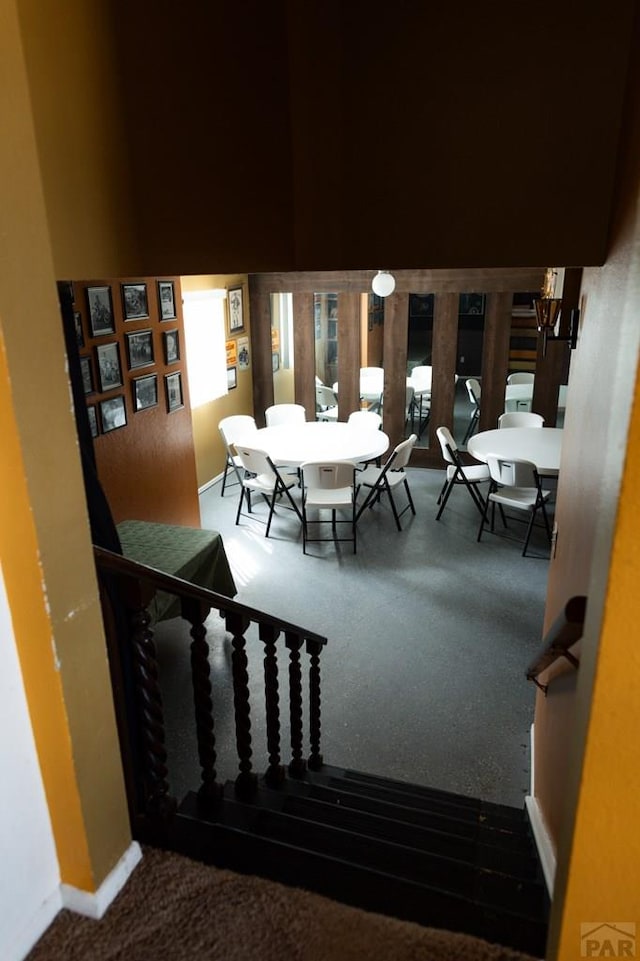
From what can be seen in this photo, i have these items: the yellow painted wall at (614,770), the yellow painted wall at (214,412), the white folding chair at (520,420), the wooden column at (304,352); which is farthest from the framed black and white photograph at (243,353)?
the yellow painted wall at (614,770)

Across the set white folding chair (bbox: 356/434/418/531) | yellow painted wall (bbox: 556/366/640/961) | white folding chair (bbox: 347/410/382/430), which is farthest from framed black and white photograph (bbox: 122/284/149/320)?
yellow painted wall (bbox: 556/366/640/961)

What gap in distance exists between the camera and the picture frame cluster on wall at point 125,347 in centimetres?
421

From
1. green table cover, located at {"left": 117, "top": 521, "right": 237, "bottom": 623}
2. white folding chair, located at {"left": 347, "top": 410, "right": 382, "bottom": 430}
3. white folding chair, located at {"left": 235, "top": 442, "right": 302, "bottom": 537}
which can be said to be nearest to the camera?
green table cover, located at {"left": 117, "top": 521, "right": 237, "bottom": 623}

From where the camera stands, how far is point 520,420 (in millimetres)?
6504

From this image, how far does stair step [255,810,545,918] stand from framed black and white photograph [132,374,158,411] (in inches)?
138

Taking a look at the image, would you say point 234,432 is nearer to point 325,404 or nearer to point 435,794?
point 325,404

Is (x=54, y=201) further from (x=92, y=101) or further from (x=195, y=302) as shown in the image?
(x=195, y=302)

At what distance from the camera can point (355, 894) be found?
1.54 meters

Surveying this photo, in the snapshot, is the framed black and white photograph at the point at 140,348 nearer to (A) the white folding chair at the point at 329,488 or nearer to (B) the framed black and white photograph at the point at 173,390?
(B) the framed black and white photograph at the point at 173,390

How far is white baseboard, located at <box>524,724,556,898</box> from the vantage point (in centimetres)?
183

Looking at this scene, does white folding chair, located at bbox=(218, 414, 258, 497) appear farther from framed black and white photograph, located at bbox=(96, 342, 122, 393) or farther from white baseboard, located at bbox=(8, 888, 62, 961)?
white baseboard, located at bbox=(8, 888, 62, 961)

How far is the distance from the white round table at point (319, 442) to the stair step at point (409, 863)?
368cm

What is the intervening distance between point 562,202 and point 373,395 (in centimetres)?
545

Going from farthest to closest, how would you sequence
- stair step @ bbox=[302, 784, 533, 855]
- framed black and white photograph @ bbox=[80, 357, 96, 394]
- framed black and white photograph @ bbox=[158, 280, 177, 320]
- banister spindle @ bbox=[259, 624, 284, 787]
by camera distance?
framed black and white photograph @ bbox=[158, 280, 177, 320], framed black and white photograph @ bbox=[80, 357, 96, 394], stair step @ bbox=[302, 784, 533, 855], banister spindle @ bbox=[259, 624, 284, 787]
